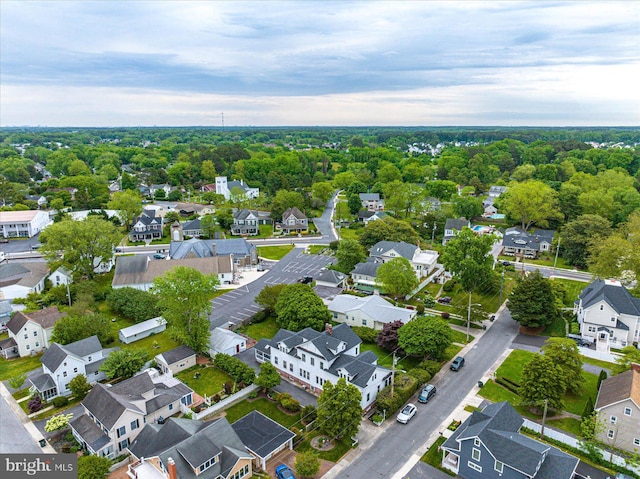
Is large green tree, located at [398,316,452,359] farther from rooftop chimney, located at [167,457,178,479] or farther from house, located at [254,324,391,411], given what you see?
rooftop chimney, located at [167,457,178,479]

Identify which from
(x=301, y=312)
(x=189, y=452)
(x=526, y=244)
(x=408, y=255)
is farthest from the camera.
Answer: (x=526, y=244)

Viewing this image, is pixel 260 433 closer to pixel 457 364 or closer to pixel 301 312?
pixel 301 312

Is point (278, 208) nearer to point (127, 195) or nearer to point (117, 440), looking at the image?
point (127, 195)

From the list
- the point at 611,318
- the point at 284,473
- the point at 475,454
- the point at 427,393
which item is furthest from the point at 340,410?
the point at 611,318

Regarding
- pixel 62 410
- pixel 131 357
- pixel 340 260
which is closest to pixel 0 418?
pixel 62 410

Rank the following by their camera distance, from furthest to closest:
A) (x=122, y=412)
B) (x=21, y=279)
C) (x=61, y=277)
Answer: (x=61, y=277)
(x=21, y=279)
(x=122, y=412)
